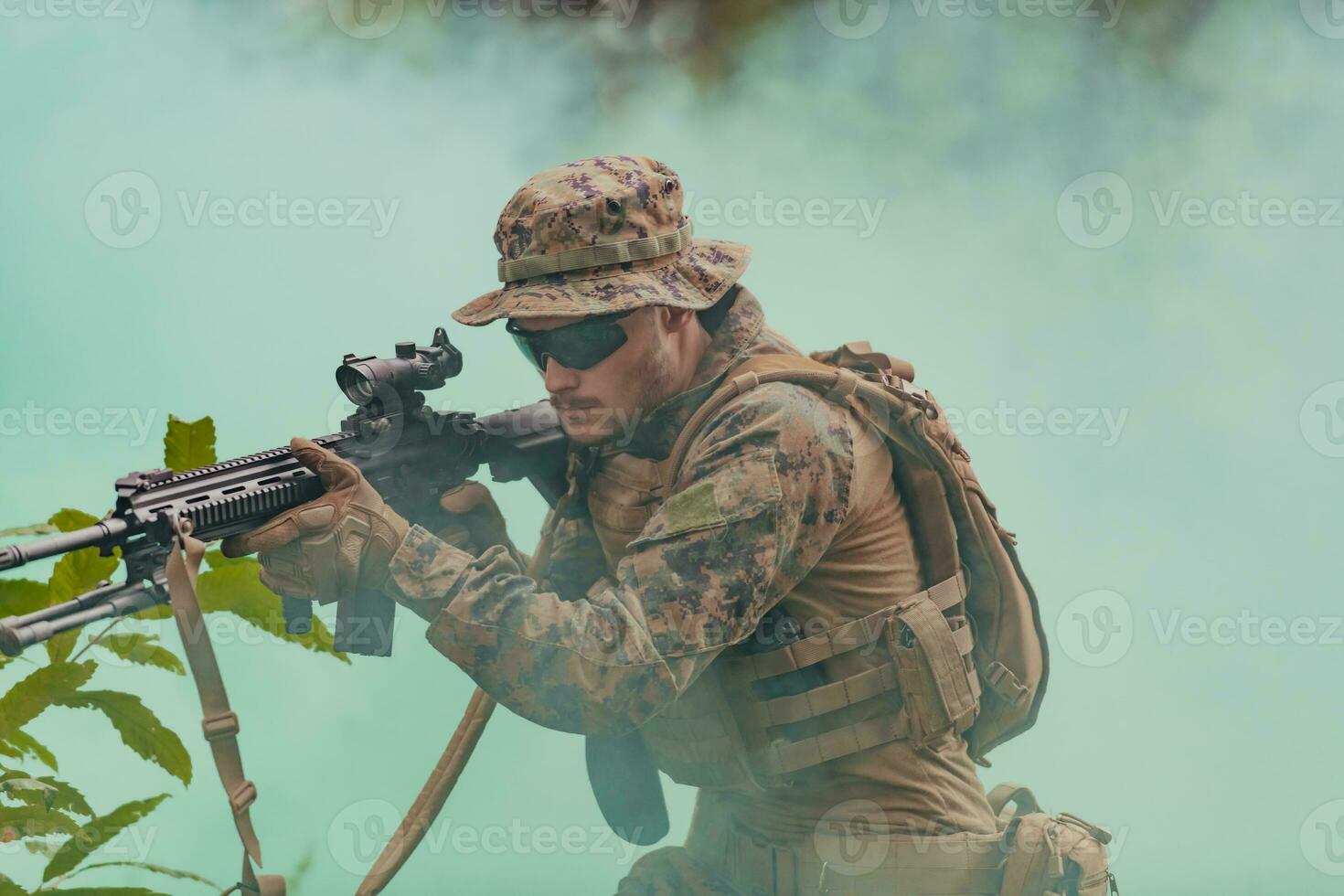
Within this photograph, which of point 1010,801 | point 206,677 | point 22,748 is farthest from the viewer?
point 22,748

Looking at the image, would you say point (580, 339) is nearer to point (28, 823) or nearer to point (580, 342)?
point (580, 342)

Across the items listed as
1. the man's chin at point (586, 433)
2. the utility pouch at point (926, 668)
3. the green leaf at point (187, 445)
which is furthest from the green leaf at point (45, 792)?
the utility pouch at point (926, 668)

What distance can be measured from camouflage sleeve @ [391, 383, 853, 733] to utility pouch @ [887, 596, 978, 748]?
39 centimetres

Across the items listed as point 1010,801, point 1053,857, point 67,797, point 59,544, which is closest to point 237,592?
point 67,797

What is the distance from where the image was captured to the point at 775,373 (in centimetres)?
343

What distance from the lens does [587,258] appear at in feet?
11.1

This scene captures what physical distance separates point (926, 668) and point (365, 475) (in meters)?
1.35

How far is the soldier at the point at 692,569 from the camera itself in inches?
126

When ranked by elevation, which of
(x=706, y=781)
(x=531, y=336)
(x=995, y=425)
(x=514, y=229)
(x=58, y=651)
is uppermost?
(x=995, y=425)

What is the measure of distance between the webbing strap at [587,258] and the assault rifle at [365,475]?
369 millimetres

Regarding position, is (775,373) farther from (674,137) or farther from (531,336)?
(674,137)

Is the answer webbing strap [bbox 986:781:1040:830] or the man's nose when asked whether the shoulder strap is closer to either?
the man's nose

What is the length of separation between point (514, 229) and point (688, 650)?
40.1 inches

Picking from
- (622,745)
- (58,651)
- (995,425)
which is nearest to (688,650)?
(622,745)
